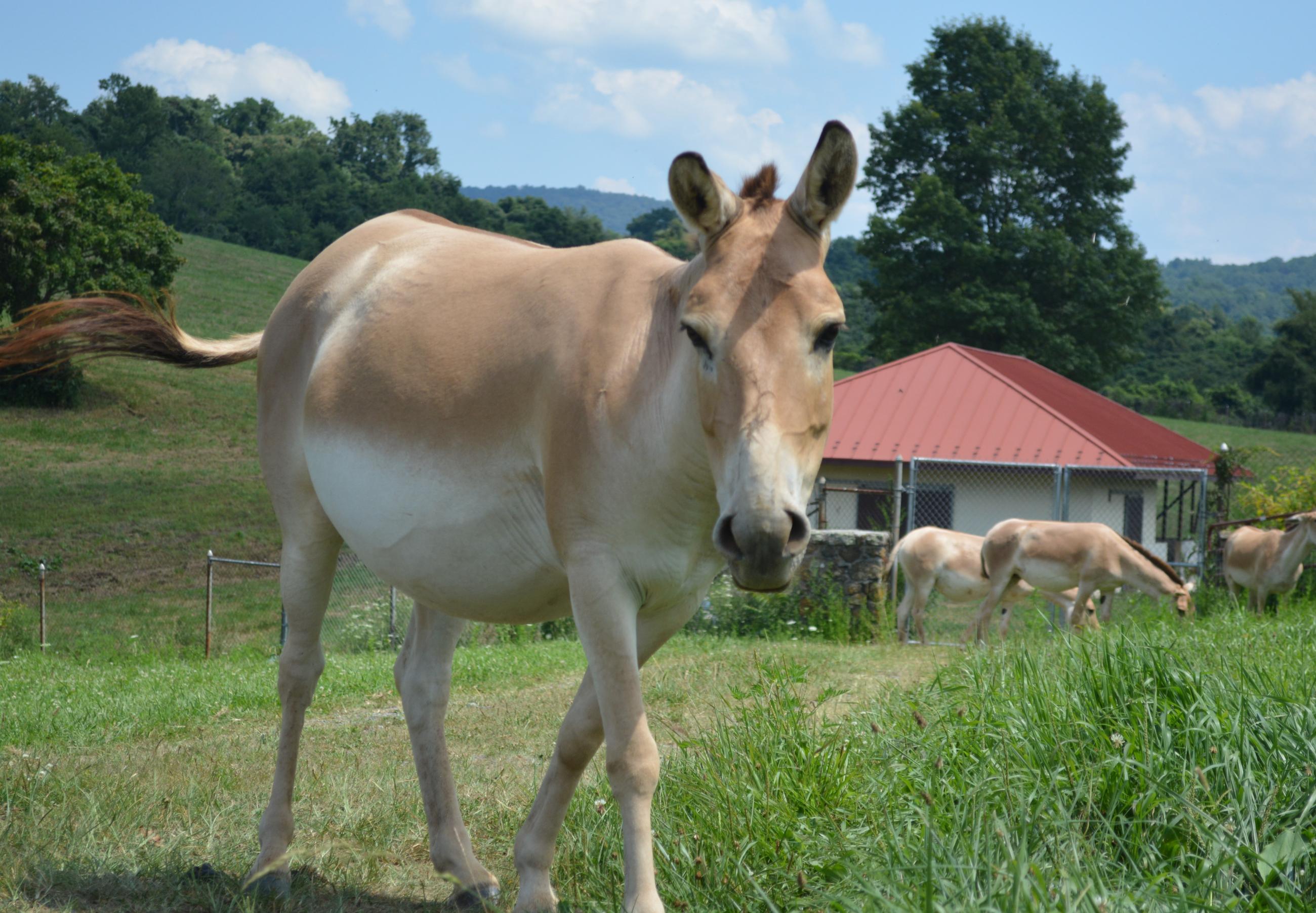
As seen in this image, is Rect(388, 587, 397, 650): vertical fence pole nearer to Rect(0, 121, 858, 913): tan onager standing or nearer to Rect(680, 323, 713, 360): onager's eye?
Rect(0, 121, 858, 913): tan onager standing

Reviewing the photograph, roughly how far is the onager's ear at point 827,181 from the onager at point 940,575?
9855 mm

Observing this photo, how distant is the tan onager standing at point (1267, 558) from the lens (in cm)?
1120

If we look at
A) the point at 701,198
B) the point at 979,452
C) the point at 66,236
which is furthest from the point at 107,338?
the point at 66,236

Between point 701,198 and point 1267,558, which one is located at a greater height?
point 701,198

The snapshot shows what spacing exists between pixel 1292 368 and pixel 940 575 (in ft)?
166

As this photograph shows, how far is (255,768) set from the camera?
15.8 feet

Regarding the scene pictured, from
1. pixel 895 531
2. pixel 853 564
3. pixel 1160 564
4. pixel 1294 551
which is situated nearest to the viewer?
pixel 1294 551

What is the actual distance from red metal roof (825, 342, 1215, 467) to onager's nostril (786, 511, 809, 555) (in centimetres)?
1876

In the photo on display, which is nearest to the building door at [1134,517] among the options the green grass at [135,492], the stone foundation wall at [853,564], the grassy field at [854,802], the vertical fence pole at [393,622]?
the stone foundation wall at [853,564]

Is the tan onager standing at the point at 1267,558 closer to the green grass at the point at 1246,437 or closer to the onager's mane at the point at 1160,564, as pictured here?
the onager's mane at the point at 1160,564

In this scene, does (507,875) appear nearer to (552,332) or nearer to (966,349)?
(552,332)

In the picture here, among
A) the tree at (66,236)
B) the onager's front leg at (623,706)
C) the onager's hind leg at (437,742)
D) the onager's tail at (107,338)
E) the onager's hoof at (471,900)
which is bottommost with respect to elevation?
the onager's hoof at (471,900)

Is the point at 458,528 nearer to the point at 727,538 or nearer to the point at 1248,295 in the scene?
the point at 727,538

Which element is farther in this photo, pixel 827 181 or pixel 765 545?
pixel 827 181
